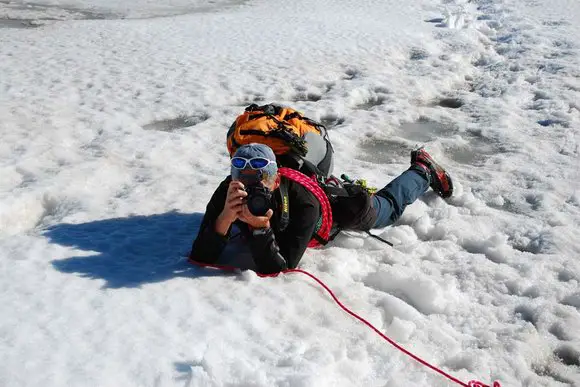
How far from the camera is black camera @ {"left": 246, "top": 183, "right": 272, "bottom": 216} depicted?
11.4ft

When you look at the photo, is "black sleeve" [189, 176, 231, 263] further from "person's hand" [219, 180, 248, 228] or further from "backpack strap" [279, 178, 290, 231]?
"backpack strap" [279, 178, 290, 231]

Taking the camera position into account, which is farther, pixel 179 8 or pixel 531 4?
pixel 179 8

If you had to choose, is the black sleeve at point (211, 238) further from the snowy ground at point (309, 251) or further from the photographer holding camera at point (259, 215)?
the snowy ground at point (309, 251)

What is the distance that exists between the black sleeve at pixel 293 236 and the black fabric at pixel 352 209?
0.59 metres

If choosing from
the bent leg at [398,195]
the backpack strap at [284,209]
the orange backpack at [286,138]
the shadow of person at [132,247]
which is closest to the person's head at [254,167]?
the backpack strap at [284,209]

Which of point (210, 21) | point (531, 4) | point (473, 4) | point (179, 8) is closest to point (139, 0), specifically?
point (179, 8)

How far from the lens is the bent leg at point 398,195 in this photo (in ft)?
15.8

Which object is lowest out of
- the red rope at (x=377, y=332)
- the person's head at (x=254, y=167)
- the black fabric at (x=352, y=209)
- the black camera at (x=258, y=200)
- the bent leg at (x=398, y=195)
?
the red rope at (x=377, y=332)

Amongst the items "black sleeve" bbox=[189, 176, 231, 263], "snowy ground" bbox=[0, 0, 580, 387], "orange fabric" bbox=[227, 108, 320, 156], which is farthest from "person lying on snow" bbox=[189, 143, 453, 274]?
"orange fabric" bbox=[227, 108, 320, 156]

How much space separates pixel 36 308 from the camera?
135 inches

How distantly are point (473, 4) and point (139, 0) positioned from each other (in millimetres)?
11476

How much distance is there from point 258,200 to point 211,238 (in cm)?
56

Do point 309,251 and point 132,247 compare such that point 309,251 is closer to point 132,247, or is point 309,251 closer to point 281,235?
point 281,235

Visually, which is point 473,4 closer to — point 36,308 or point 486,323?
point 486,323
